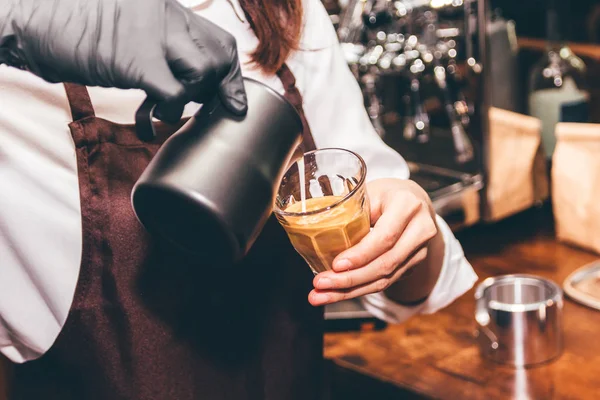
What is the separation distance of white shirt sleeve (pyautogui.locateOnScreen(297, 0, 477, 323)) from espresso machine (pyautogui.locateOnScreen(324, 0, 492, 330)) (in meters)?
0.43

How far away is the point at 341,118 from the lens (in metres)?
1.22

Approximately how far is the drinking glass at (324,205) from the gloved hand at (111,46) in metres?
0.23

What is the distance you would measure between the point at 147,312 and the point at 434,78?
108cm

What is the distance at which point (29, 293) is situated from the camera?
1.03 metres

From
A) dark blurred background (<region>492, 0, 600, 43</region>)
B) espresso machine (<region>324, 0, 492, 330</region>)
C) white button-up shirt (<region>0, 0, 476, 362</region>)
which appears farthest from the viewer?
dark blurred background (<region>492, 0, 600, 43</region>)

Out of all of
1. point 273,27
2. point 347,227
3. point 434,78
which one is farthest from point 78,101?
point 434,78

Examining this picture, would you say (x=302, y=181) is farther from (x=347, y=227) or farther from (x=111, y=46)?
(x=111, y=46)

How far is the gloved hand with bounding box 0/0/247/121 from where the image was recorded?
2.29 ft

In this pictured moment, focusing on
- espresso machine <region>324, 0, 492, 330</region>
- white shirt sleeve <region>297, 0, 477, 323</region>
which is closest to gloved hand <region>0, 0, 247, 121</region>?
white shirt sleeve <region>297, 0, 477, 323</region>

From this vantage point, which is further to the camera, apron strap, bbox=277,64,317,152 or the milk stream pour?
apron strap, bbox=277,64,317,152

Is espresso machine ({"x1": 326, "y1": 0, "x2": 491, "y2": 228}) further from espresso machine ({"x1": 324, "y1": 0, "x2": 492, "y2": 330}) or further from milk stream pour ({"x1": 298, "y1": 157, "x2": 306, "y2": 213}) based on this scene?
milk stream pour ({"x1": 298, "y1": 157, "x2": 306, "y2": 213})

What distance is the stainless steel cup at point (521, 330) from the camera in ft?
4.83

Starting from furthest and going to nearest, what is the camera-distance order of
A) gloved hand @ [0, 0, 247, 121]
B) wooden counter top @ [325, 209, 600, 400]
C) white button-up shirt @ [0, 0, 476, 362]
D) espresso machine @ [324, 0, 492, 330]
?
espresso machine @ [324, 0, 492, 330]
wooden counter top @ [325, 209, 600, 400]
white button-up shirt @ [0, 0, 476, 362]
gloved hand @ [0, 0, 247, 121]

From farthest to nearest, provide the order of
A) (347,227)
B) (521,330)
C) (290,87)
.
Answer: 1. (521,330)
2. (290,87)
3. (347,227)
